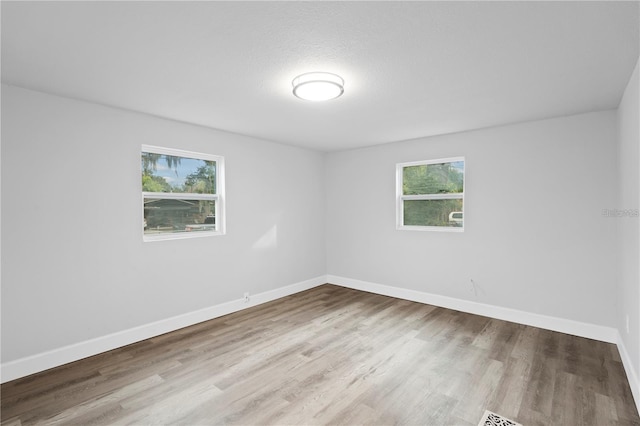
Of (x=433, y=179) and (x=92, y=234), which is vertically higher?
(x=433, y=179)

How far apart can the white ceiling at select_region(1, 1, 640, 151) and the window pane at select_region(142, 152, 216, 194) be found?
560 mm

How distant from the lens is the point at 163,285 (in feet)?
11.6

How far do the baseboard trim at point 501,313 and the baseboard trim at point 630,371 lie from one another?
21 cm

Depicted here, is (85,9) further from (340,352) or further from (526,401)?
(526,401)

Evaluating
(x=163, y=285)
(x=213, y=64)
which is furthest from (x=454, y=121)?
(x=163, y=285)

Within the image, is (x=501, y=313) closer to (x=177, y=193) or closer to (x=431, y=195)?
(x=431, y=195)

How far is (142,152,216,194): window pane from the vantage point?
138 inches

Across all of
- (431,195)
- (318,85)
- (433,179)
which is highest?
(318,85)

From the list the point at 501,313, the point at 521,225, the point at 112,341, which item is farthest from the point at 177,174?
the point at 501,313

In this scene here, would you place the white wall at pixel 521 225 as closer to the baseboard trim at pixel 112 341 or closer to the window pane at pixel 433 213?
the window pane at pixel 433 213

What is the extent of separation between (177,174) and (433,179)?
11.5 ft

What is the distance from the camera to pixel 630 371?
2.47 metres

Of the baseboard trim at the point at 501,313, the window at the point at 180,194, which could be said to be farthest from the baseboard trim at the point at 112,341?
the baseboard trim at the point at 501,313

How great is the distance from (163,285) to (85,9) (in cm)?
276
